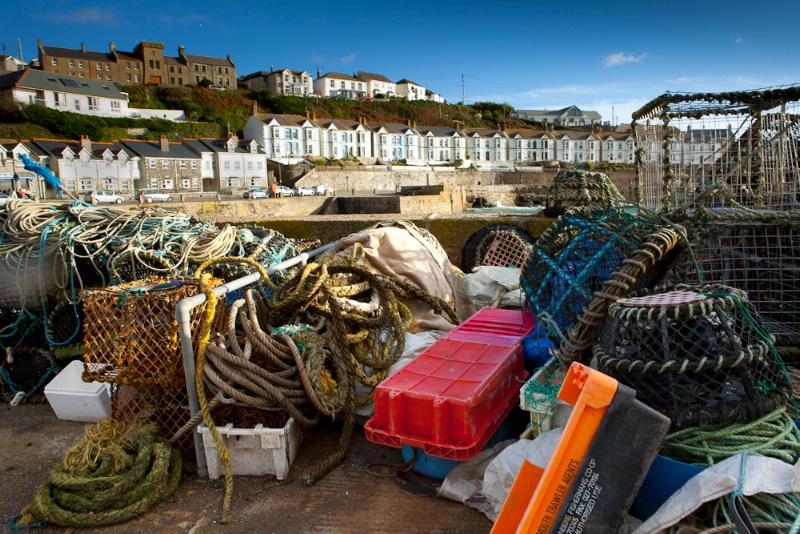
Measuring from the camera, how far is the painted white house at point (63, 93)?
54.9 m

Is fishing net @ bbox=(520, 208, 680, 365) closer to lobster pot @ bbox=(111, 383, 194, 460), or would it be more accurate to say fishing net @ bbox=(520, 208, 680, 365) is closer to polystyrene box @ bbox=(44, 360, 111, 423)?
lobster pot @ bbox=(111, 383, 194, 460)

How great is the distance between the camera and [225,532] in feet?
8.51

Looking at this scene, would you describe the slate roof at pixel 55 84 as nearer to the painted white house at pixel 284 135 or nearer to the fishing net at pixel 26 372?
the painted white house at pixel 284 135

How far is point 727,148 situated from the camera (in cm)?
586

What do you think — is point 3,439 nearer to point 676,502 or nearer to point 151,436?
point 151,436

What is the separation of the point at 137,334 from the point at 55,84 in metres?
67.5

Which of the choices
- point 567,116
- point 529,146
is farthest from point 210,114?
point 567,116

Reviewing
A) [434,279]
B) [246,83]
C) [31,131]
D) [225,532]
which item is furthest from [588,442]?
[246,83]

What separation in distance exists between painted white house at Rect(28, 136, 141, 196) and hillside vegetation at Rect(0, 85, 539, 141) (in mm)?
9432

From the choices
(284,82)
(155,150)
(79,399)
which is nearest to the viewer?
(79,399)

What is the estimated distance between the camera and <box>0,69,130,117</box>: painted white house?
54.9 metres

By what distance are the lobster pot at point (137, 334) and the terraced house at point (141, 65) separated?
86.2m

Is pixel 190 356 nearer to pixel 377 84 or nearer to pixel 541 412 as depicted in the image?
pixel 541 412

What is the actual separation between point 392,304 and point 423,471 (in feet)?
4.14
